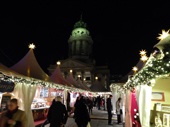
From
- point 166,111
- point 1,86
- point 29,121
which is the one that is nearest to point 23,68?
point 1,86

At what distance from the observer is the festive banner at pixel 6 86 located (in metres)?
7.25

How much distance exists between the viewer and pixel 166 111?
457cm

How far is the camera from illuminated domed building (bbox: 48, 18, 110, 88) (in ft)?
149

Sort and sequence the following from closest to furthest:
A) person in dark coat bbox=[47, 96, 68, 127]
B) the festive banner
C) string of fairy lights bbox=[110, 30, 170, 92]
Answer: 1. string of fairy lights bbox=[110, 30, 170, 92]
2. person in dark coat bbox=[47, 96, 68, 127]
3. the festive banner

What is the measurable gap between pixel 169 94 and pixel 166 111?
0.93 m

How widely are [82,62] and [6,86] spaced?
3887cm

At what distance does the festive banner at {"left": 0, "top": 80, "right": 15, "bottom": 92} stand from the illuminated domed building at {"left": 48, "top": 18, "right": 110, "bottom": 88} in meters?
34.0

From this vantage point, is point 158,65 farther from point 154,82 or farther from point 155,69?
point 154,82

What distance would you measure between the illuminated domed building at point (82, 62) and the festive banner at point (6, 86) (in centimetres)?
3398

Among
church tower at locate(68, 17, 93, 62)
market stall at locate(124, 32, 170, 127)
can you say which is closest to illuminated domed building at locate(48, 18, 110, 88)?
church tower at locate(68, 17, 93, 62)

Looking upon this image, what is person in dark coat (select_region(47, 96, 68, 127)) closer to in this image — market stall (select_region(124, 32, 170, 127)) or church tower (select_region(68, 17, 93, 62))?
market stall (select_region(124, 32, 170, 127))

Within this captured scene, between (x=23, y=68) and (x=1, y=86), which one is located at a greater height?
(x=23, y=68)

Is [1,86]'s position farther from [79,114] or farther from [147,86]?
[147,86]

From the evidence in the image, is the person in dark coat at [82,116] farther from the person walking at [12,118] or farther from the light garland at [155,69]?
the person walking at [12,118]
